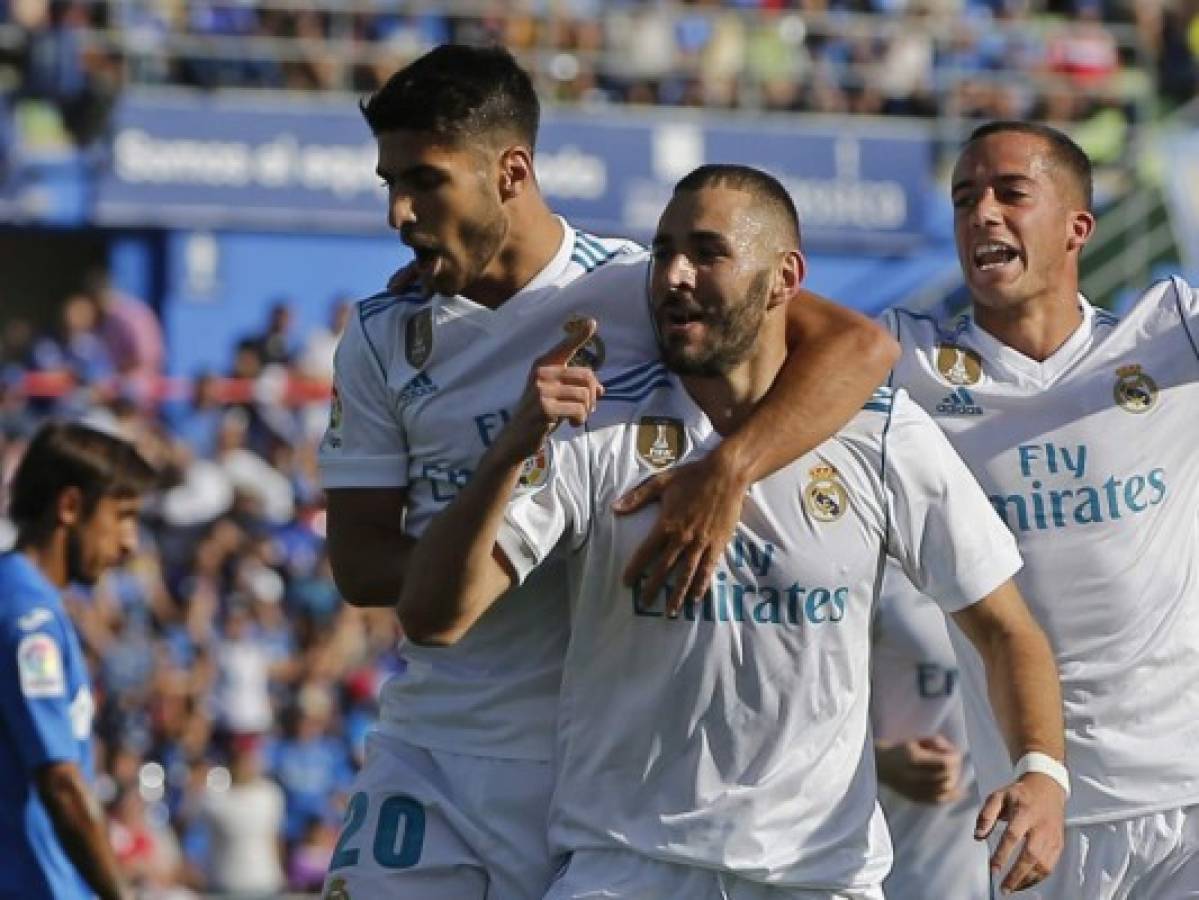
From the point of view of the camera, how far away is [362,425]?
530 cm

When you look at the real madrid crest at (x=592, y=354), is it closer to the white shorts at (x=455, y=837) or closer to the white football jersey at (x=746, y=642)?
the white football jersey at (x=746, y=642)

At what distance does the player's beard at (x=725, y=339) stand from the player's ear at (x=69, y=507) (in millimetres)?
2764

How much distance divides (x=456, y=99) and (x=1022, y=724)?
1.67 metres

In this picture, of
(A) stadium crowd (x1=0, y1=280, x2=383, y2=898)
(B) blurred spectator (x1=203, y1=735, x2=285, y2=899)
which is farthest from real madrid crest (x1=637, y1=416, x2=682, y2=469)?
(B) blurred spectator (x1=203, y1=735, x2=285, y2=899)

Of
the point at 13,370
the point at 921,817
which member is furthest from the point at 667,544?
the point at 13,370

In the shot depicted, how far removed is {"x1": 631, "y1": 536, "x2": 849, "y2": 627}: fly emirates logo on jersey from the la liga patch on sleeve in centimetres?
264

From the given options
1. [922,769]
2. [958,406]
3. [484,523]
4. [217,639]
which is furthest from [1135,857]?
[217,639]

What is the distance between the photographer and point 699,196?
16.2 ft

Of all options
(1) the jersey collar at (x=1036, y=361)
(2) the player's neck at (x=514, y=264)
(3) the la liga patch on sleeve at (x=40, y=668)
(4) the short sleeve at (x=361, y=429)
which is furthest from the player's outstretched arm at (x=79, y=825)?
(1) the jersey collar at (x=1036, y=361)

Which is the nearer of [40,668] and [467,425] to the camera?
[467,425]

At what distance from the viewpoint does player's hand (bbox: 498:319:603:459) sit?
14.5 ft

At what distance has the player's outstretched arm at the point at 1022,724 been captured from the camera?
4742mm

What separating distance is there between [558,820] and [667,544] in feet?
1.97

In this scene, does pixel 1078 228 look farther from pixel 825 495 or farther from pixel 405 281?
pixel 405 281
